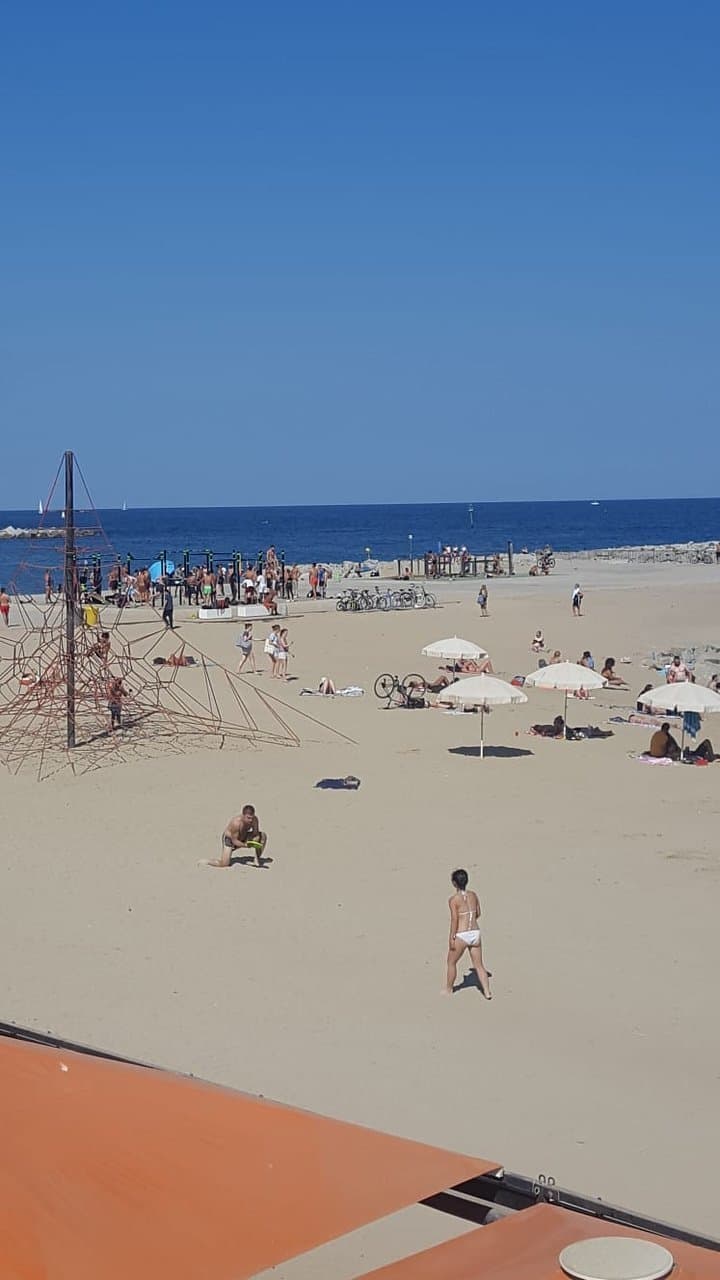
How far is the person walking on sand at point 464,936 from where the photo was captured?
33.0 feet

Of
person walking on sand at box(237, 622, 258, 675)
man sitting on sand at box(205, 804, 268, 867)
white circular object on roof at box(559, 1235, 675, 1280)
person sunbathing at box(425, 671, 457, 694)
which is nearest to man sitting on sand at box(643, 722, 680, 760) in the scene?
person sunbathing at box(425, 671, 457, 694)

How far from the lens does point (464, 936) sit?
1009 cm

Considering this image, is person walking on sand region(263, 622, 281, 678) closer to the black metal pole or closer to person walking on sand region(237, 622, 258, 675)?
person walking on sand region(237, 622, 258, 675)

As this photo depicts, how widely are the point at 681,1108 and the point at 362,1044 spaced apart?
87.8 inches

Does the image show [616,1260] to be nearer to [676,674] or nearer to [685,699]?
[685,699]

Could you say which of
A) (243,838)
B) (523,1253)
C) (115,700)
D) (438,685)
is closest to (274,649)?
(438,685)

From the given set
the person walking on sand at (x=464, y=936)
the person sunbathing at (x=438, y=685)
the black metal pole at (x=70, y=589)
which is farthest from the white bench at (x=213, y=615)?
the person walking on sand at (x=464, y=936)

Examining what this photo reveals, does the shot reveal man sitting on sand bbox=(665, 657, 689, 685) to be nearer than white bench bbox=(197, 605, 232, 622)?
Yes

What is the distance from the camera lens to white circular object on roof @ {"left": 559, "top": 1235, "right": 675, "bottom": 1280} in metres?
3.74

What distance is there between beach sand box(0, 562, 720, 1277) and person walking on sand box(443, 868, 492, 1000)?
18 cm

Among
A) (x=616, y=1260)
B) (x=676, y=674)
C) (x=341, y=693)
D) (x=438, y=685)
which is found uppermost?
(x=616, y=1260)

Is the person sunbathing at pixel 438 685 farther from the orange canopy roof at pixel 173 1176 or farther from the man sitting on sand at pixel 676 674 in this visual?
the orange canopy roof at pixel 173 1176

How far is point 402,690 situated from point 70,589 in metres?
6.94

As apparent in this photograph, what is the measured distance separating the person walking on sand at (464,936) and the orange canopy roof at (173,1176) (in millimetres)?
4958
